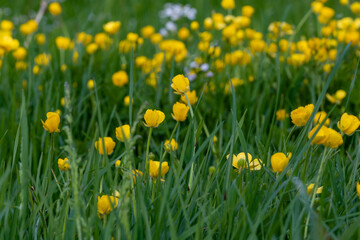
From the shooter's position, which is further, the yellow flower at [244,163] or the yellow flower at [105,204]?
the yellow flower at [244,163]

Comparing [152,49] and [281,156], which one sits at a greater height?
A: [281,156]

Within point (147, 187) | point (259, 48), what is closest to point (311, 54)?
point (259, 48)

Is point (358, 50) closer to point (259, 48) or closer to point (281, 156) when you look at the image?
point (259, 48)

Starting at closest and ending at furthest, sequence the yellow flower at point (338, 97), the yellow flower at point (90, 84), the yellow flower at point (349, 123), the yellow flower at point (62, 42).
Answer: the yellow flower at point (349, 123) → the yellow flower at point (338, 97) → the yellow flower at point (90, 84) → the yellow flower at point (62, 42)

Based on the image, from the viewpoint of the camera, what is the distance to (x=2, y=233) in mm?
1205

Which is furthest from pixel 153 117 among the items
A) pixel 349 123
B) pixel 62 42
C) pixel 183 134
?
pixel 62 42

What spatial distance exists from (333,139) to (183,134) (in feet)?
3.22

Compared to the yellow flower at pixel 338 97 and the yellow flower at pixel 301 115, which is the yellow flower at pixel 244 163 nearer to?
the yellow flower at pixel 301 115

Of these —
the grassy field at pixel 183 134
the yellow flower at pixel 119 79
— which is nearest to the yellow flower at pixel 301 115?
the grassy field at pixel 183 134

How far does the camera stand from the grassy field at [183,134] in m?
1.22

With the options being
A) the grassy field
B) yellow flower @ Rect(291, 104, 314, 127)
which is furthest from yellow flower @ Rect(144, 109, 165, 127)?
yellow flower @ Rect(291, 104, 314, 127)

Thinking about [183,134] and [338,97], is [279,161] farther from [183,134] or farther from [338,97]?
[338,97]

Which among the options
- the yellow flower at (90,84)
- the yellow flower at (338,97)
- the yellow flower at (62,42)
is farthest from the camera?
the yellow flower at (62,42)

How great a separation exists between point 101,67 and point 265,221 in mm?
1760
